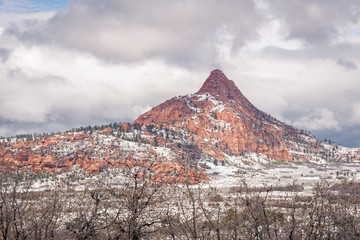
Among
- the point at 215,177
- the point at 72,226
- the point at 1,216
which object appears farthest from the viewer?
the point at 215,177

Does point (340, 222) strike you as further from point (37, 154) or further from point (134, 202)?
point (37, 154)

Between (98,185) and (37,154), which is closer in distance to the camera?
(98,185)

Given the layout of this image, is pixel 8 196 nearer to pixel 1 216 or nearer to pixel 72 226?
pixel 1 216

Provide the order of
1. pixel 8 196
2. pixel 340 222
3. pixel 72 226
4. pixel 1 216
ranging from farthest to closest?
1. pixel 340 222
2. pixel 72 226
3. pixel 8 196
4. pixel 1 216

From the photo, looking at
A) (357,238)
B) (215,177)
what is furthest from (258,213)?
(215,177)

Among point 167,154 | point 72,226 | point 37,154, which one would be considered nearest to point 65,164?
point 37,154

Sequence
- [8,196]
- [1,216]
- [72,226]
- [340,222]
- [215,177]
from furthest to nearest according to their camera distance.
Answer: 1. [215,177]
2. [340,222]
3. [72,226]
4. [8,196]
5. [1,216]

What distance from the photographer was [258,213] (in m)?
24.0

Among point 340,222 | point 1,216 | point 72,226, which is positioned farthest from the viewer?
point 340,222

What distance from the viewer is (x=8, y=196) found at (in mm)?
20891

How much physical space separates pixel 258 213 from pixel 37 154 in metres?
193

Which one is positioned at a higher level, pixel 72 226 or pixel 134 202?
pixel 134 202

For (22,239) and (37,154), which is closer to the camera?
(22,239)

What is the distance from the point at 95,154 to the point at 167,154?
44.1 meters
